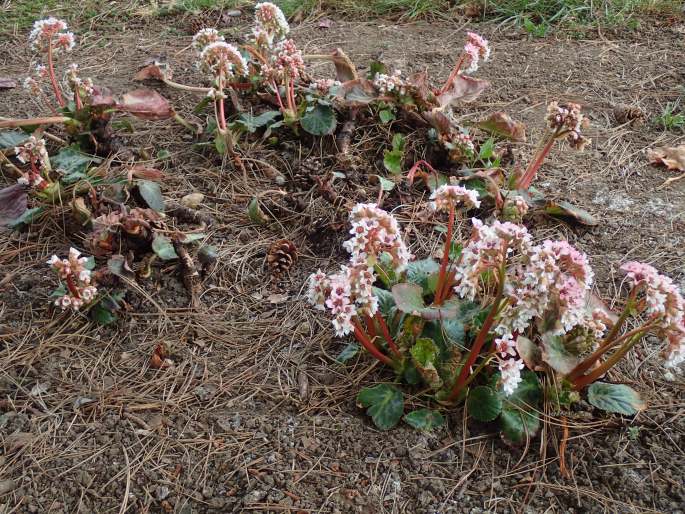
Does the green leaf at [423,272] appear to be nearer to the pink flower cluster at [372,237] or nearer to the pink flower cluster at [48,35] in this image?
the pink flower cluster at [372,237]

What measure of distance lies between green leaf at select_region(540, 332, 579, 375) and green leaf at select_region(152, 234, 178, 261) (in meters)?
1.16

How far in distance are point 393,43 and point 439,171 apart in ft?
4.35

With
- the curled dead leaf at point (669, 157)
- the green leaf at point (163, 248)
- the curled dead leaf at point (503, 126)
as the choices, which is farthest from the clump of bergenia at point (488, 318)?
the curled dead leaf at point (669, 157)

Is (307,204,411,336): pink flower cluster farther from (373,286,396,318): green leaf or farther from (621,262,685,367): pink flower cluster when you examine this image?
(621,262,685,367): pink flower cluster

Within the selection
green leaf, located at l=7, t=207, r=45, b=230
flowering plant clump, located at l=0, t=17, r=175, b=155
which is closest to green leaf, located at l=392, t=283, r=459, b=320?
green leaf, located at l=7, t=207, r=45, b=230

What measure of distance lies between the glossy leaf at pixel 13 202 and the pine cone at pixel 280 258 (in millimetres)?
895

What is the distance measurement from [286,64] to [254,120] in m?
0.25

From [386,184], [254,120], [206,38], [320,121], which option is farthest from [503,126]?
[206,38]

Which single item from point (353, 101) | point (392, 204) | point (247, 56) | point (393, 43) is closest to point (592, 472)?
point (392, 204)

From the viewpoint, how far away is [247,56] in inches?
109

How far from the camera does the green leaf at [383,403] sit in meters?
1.57

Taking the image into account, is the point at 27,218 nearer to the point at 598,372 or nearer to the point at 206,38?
the point at 206,38

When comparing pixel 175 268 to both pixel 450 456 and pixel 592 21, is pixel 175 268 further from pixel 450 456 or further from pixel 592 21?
pixel 592 21

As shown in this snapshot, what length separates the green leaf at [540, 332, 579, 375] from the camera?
4.95 ft
